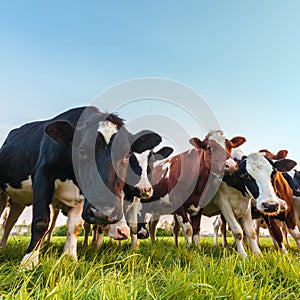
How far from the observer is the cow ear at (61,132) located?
13.5ft

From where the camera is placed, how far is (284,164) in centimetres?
671

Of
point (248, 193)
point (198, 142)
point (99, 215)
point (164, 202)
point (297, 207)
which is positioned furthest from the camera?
point (164, 202)

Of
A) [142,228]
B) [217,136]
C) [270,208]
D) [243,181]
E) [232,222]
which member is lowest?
[142,228]

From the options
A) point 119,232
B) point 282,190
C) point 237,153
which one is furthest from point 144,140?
point 282,190

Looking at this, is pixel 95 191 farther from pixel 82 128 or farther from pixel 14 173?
pixel 14 173

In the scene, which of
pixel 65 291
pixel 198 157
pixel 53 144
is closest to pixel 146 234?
pixel 198 157

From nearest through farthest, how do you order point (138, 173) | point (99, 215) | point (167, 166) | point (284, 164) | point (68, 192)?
1. point (99, 215)
2. point (68, 192)
3. point (138, 173)
4. point (284, 164)
5. point (167, 166)

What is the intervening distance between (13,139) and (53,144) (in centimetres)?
152

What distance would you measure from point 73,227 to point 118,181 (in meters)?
1.13

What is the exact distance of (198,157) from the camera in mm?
7895

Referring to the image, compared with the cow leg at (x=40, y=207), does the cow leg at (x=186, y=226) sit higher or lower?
lower

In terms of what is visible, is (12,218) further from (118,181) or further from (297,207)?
(297,207)

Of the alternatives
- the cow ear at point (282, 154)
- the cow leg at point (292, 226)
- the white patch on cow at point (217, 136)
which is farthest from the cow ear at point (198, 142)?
the cow leg at point (292, 226)

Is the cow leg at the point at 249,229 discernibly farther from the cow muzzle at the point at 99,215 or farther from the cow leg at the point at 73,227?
the cow muzzle at the point at 99,215
